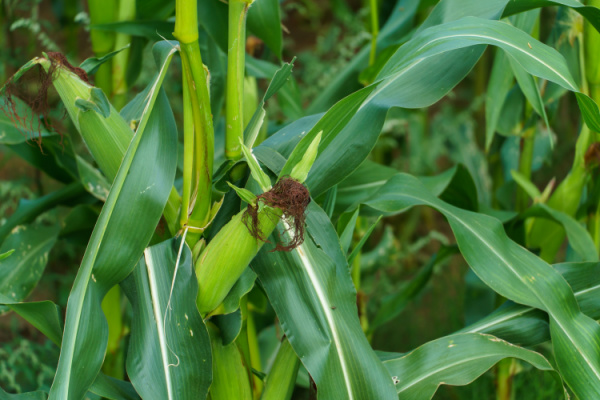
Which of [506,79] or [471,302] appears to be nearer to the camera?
[506,79]

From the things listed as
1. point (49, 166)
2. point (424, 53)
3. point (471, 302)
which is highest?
point (424, 53)

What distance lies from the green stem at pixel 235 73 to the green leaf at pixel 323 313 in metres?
0.11

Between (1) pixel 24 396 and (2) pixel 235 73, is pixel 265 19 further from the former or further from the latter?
(1) pixel 24 396

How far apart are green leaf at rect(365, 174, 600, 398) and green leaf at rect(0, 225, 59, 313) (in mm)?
547

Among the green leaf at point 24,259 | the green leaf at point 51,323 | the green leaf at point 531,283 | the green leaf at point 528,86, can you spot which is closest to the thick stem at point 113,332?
the green leaf at point 24,259

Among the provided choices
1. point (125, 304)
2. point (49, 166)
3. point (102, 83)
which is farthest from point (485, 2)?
point (125, 304)

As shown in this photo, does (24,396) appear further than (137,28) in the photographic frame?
No

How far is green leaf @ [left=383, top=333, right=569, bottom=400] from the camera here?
650 mm

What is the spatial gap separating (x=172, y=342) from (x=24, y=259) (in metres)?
0.45

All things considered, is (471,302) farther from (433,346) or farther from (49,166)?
(49,166)

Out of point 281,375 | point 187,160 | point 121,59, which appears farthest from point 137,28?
point 281,375

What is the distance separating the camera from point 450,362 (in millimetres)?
661

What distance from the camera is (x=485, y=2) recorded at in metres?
0.70

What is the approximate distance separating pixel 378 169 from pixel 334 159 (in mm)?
307
